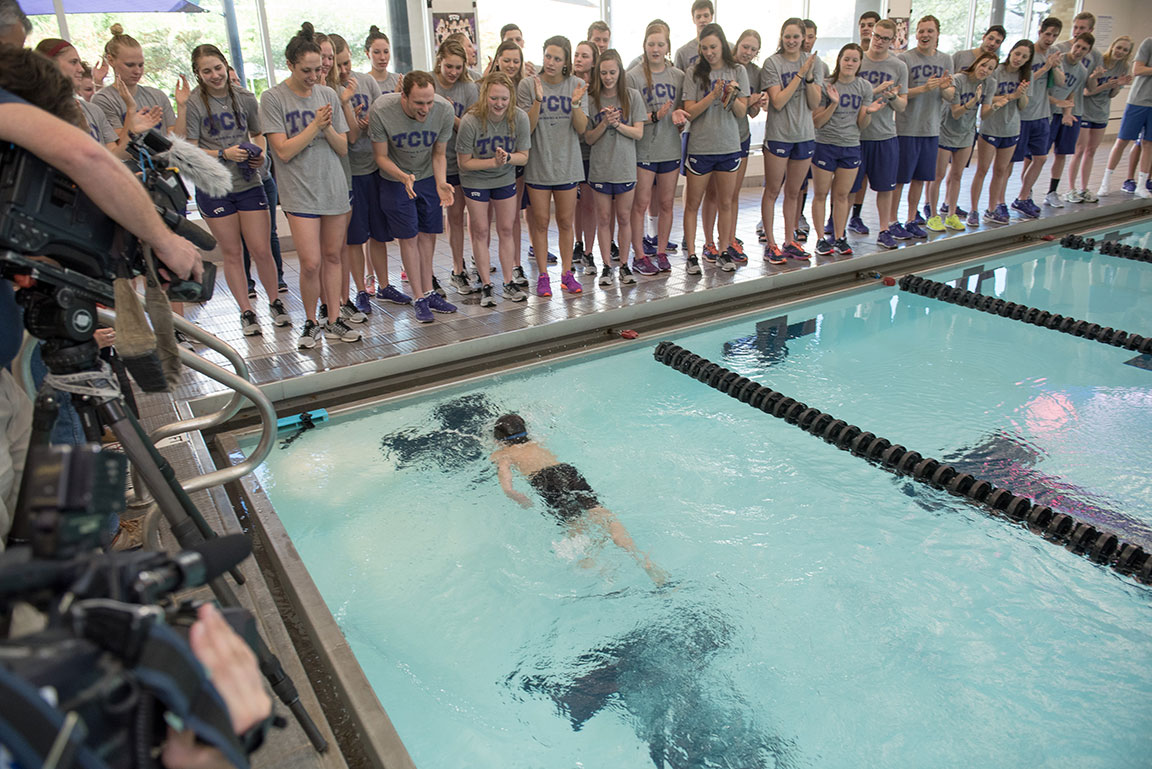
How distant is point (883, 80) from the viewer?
661 centimetres

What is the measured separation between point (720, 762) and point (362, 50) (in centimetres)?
848

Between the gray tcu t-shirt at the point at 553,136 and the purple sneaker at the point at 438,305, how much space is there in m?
1.09

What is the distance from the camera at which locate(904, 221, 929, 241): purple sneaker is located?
23.9 ft

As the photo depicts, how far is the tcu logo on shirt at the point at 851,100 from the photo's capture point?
6336mm

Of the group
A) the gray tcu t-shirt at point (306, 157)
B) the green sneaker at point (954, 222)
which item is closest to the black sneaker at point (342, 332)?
the gray tcu t-shirt at point (306, 157)

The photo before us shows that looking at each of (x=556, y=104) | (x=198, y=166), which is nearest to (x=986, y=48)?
(x=556, y=104)

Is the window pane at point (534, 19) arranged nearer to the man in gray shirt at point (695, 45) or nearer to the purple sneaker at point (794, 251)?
the man in gray shirt at point (695, 45)

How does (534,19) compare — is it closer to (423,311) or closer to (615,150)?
(615,150)

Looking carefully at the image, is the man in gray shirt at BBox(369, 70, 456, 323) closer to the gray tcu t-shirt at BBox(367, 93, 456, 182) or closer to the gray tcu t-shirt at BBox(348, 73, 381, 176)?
the gray tcu t-shirt at BBox(367, 93, 456, 182)

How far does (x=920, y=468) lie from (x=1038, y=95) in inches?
242

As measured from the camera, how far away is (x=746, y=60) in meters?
5.89

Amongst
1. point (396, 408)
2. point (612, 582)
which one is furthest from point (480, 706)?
point (396, 408)

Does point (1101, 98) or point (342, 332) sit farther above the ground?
point (1101, 98)

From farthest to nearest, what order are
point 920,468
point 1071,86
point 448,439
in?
point 1071,86, point 448,439, point 920,468
